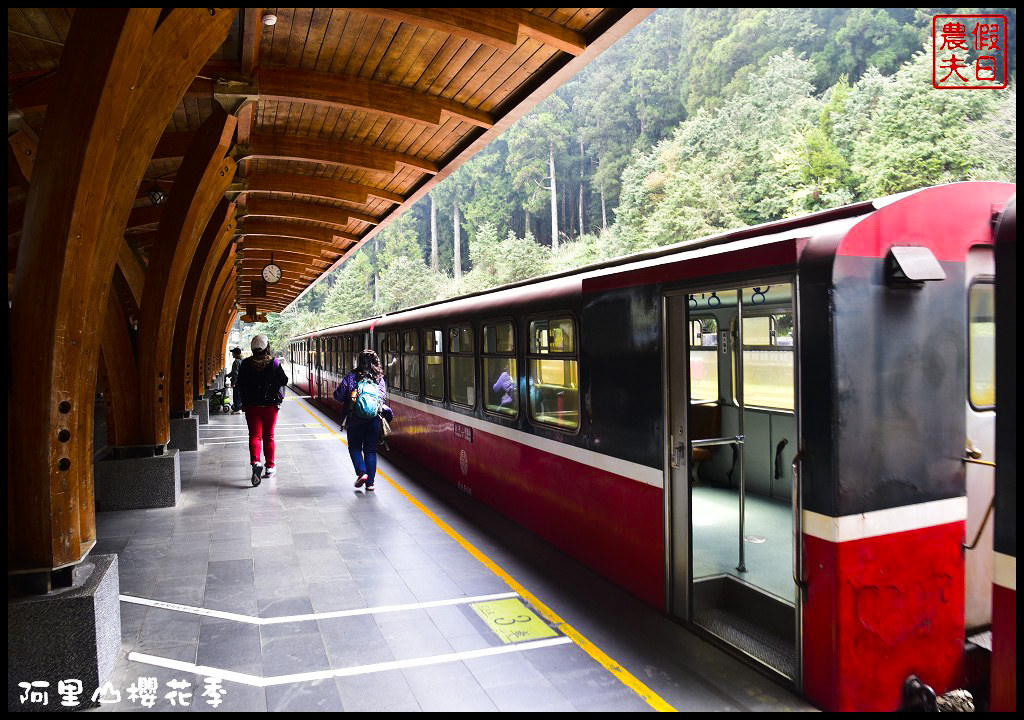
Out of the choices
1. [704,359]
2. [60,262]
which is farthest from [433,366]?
[60,262]

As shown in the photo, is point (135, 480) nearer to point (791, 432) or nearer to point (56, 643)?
point (56, 643)

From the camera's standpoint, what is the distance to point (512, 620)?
4844mm

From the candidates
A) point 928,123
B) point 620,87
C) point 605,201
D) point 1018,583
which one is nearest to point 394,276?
point 605,201

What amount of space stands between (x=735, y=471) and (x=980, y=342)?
10.9ft

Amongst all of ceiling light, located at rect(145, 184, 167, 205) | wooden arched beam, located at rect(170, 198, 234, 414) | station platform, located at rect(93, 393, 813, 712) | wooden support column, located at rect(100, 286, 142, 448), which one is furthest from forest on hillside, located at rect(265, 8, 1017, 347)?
wooden support column, located at rect(100, 286, 142, 448)

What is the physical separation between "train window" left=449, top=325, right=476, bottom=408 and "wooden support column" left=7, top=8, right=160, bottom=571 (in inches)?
191

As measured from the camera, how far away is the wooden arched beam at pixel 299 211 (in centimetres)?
1141

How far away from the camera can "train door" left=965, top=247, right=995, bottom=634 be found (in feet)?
12.6

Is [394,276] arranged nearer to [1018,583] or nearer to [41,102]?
[41,102]

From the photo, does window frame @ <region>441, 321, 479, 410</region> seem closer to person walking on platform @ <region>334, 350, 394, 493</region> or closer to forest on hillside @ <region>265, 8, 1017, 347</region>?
person walking on platform @ <region>334, 350, 394, 493</region>

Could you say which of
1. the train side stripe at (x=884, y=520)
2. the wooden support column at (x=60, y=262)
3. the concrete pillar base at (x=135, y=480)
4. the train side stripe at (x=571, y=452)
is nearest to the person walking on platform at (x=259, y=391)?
the concrete pillar base at (x=135, y=480)

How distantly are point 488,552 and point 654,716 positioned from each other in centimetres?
292

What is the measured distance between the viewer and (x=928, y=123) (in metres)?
27.8

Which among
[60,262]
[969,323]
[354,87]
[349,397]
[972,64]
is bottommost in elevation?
[349,397]
